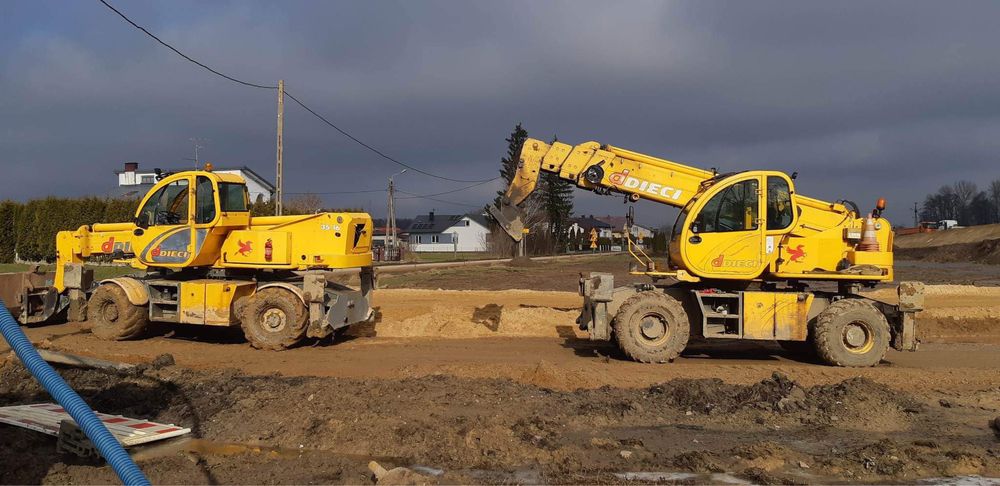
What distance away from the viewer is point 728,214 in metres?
11.0

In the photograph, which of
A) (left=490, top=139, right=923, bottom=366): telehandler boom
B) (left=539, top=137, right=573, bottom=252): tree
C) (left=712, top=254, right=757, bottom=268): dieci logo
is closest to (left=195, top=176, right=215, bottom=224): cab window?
(left=490, top=139, right=923, bottom=366): telehandler boom

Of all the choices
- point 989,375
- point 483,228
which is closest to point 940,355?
point 989,375

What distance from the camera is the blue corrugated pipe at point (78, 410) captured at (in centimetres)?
349

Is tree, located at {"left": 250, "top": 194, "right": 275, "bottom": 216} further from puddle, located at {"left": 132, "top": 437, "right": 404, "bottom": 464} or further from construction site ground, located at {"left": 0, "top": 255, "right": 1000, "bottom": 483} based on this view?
puddle, located at {"left": 132, "top": 437, "right": 404, "bottom": 464}

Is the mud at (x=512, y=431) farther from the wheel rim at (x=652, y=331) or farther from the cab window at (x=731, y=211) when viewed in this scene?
the cab window at (x=731, y=211)

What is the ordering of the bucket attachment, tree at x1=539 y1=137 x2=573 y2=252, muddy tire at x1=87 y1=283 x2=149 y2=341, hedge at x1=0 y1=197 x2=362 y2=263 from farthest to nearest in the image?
tree at x1=539 y1=137 x2=573 y2=252, hedge at x1=0 y1=197 x2=362 y2=263, muddy tire at x1=87 y1=283 x2=149 y2=341, the bucket attachment

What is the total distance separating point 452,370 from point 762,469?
520 cm

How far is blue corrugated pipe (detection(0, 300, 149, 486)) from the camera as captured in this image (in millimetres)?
3490

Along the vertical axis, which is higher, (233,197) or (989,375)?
(233,197)

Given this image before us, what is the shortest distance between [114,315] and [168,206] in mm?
2316

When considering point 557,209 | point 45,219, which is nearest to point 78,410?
point 45,219

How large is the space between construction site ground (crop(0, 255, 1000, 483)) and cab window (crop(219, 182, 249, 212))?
8.58ft

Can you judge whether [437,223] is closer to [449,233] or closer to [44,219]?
[449,233]

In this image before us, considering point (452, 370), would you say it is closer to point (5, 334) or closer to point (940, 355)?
point (5, 334)
